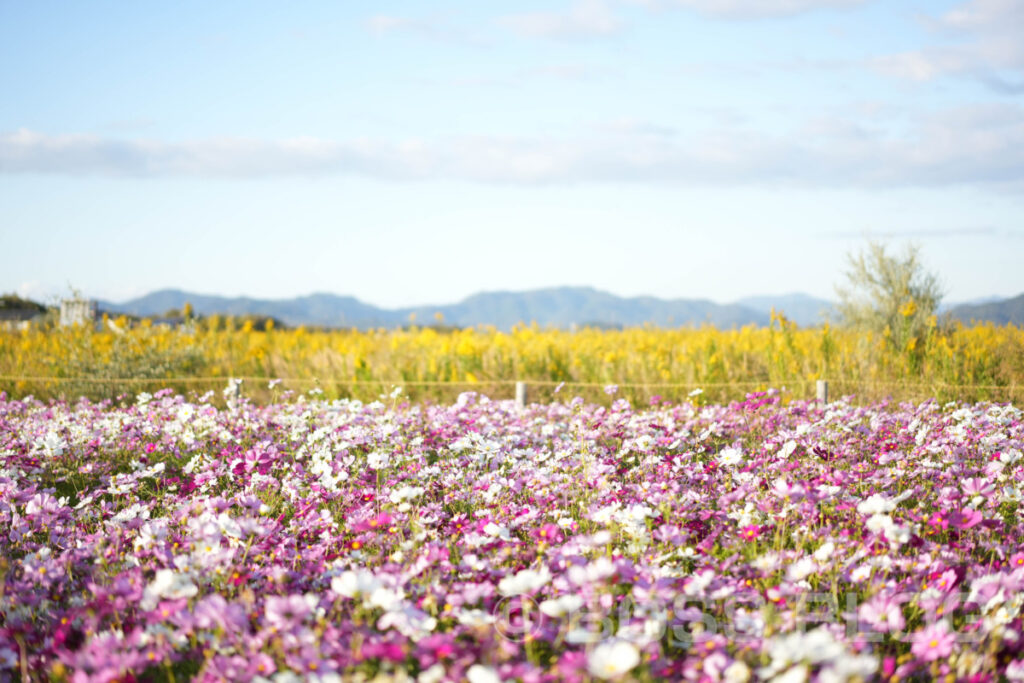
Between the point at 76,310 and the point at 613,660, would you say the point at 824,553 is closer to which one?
the point at 613,660

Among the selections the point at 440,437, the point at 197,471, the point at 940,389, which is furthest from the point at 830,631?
the point at 940,389

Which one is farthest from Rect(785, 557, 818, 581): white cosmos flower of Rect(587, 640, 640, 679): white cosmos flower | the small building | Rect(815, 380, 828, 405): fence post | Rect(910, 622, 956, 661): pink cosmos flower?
the small building

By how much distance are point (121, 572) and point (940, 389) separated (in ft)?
24.5

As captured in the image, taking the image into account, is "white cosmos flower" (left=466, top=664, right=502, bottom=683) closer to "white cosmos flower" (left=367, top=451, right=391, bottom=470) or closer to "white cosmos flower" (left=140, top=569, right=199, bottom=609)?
"white cosmos flower" (left=140, top=569, right=199, bottom=609)

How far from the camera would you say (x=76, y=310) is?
11477 millimetres

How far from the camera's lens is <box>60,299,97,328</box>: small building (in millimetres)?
11219

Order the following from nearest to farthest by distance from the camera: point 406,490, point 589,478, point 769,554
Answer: point 769,554 < point 406,490 < point 589,478

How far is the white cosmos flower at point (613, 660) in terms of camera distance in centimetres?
183

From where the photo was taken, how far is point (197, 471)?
14.6 feet

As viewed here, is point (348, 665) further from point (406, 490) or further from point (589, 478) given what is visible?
point (589, 478)

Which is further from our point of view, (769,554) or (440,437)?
(440,437)

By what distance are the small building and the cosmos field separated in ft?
23.4

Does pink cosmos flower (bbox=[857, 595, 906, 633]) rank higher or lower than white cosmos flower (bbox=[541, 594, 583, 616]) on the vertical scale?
lower

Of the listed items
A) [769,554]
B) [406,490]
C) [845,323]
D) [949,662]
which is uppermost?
[845,323]
